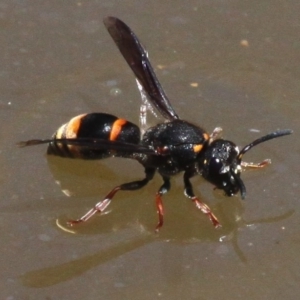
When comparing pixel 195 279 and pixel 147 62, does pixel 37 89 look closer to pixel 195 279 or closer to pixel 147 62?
pixel 147 62

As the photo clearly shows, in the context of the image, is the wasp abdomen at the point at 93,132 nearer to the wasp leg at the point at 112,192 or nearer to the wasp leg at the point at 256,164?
the wasp leg at the point at 112,192

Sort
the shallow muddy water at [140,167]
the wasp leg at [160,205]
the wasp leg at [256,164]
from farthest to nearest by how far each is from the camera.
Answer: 1. the wasp leg at [256,164]
2. the wasp leg at [160,205]
3. the shallow muddy water at [140,167]

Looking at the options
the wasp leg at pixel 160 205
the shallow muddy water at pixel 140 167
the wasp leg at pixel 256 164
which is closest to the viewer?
the shallow muddy water at pixel 140 167

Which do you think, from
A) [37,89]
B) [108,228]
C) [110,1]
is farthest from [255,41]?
[108,228]

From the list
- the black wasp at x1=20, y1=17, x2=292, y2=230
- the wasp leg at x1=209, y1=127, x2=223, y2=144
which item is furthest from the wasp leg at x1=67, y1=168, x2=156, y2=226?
the wasp leg at x1=209, y1=127, x2=223, y2=144

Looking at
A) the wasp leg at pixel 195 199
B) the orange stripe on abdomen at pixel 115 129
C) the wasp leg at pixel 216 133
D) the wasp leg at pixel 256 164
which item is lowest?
the wasp leg at pixel 195 199

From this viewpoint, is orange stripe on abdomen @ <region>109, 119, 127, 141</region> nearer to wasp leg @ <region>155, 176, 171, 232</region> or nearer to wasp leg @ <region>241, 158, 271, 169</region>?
wasp leg @ <region>155, 176, 171, 232</region>

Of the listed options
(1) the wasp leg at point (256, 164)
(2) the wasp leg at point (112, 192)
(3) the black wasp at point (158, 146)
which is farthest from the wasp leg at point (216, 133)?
(2) the wasp leg at point (112, 192)

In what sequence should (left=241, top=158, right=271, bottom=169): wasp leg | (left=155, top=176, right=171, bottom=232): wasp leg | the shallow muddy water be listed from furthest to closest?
1. (left=241, top=158, right=271, bottom=169): wasp leg
2. (left=155, top=176, right=171, bottom=232): wasp leg
3. the shallow muddy water
